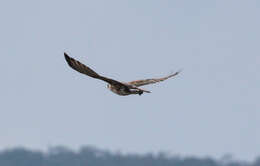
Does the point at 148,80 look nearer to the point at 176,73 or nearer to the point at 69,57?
the point at 176,73

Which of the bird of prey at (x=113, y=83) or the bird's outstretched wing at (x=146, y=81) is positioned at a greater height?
the bird's outstretched wing at (x=146, y=81)

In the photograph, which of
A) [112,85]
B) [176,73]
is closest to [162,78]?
[176,73]

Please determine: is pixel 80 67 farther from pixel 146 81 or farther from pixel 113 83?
pixel 146 81

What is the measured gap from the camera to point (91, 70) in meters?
19.8

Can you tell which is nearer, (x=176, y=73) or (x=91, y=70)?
(x=91, y=70)

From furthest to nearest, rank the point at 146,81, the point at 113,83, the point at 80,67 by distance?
the point at 146,81
the point at 113,83
the point at 80,67

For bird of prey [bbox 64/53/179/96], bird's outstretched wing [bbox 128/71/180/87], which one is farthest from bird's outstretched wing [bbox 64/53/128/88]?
bird's outstretched wing [bbox 128/71/180/87]

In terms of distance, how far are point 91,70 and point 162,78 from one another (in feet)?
9.10

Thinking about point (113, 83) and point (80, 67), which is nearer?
point (80, 67)

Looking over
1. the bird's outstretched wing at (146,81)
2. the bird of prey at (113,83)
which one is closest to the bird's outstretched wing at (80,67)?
the bird of prey at (113,83)

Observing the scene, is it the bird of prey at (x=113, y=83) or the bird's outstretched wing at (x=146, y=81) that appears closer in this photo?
the bird of prey at (x=113, y=83)

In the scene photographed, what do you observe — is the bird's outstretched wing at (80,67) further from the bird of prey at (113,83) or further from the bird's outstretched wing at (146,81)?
the bird's outstretched wing at (146,81)

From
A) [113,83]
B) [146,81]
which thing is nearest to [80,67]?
[113,83]

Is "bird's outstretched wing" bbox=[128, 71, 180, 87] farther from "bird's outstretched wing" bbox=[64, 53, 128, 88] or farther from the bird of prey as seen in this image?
"bird's outstretched wing" bbox=[64, 53, 128, 88]
